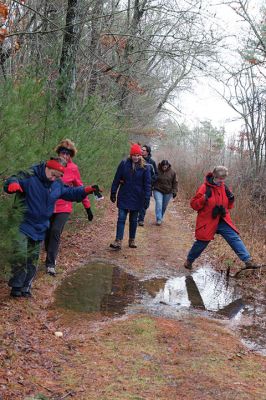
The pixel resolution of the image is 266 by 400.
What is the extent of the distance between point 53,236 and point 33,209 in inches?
48.4

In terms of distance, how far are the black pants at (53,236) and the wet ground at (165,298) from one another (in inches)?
15.1

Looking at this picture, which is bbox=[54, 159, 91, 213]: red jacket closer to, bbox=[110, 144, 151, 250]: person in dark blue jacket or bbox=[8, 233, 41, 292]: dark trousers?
bbox=[8, 233, 41, 292]: dark trousers

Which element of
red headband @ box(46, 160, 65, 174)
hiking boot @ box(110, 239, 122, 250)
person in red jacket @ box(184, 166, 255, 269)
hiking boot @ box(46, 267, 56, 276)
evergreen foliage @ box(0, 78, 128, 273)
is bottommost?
hiking boot @ box(46, 267, 56, 276)

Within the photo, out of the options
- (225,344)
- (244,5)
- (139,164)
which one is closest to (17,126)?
(225,344)

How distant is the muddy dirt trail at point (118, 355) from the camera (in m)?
3.46

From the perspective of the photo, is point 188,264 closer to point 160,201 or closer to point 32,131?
point 32,131

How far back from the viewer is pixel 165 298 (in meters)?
5.91

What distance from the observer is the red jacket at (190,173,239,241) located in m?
6.95

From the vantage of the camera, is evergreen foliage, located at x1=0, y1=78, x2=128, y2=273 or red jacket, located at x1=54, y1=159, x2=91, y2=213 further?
red jacket, located at x1=54, y1=159, x2=91, y2=213

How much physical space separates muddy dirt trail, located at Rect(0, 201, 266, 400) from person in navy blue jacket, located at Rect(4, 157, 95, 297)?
0.93 ft

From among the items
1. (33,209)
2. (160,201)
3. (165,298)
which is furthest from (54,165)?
(160,201)

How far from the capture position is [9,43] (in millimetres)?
8164

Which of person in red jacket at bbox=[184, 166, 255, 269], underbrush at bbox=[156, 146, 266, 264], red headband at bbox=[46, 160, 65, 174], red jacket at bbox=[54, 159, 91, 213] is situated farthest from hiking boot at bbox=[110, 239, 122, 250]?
red headband at bbox=[46, 160, 65, 174]

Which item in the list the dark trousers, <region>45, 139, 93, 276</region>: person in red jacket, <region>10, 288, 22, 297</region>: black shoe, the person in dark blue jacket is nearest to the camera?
the dark trousers
